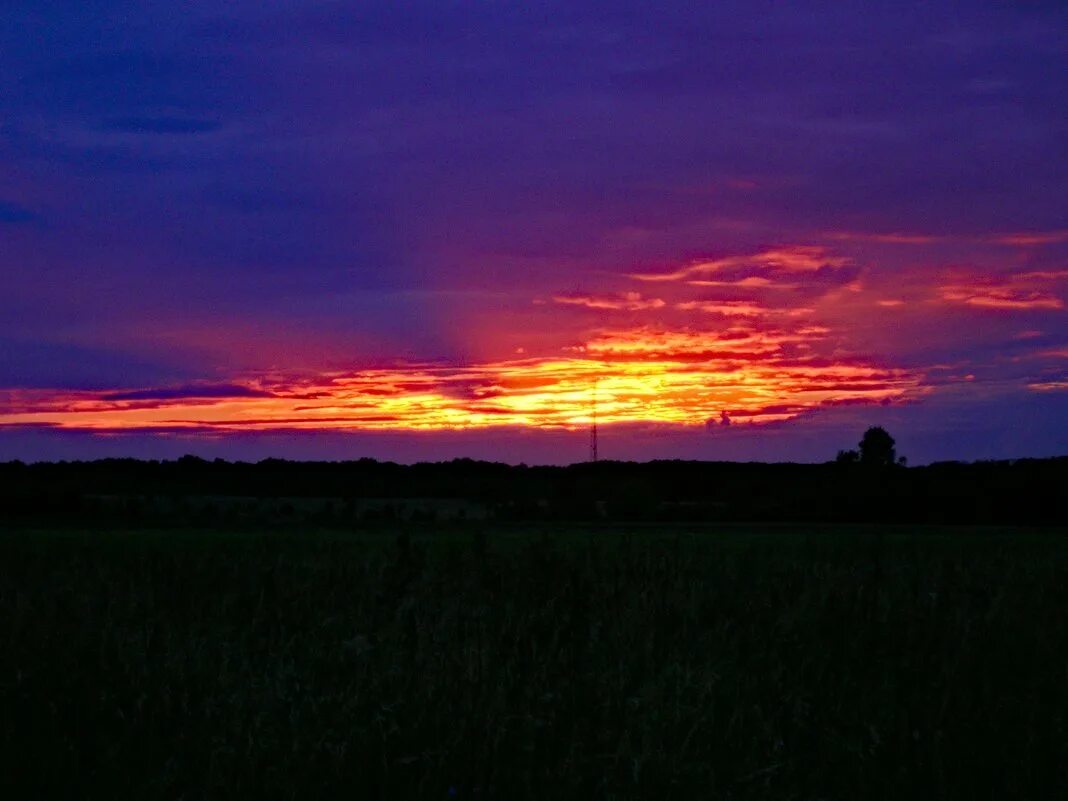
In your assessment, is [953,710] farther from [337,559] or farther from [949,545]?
[949,545]

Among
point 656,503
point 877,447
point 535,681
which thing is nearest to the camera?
point 535,681

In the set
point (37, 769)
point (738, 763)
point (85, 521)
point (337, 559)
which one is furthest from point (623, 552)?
point (85, 521)

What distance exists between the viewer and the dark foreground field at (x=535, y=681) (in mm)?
7027

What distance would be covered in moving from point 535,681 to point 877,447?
5463cm

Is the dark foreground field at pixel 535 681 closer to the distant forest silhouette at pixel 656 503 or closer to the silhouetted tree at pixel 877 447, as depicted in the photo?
the distant forest silhouette at pixel 656 503

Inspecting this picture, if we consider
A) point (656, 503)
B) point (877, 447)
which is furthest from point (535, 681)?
point (877, 447)

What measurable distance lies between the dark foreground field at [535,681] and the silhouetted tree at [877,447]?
4347cm

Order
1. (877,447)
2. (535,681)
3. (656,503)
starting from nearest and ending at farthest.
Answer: (535,681), (656,503), (877,447)

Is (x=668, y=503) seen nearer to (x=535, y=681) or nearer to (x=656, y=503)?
(x=656, y=503)

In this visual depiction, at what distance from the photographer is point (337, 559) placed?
16.5 m

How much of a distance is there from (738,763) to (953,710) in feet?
7.24

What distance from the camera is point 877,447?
198ft

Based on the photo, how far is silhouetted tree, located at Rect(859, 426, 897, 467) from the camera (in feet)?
190

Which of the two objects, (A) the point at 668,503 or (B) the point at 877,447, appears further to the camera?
(B) the point at 877,447
